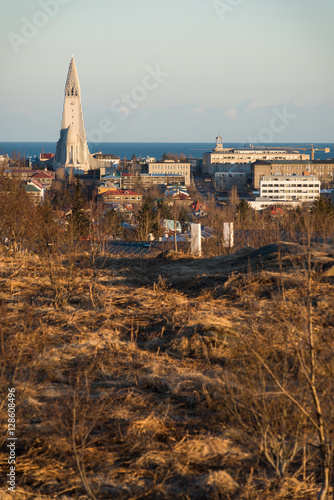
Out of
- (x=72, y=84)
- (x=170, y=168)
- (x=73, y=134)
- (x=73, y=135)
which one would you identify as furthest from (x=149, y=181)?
(x=72, y=84)

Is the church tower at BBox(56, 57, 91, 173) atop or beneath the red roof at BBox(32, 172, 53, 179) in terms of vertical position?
atop

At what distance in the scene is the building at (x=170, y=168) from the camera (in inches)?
4860

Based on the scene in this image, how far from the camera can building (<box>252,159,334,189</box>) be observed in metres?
117

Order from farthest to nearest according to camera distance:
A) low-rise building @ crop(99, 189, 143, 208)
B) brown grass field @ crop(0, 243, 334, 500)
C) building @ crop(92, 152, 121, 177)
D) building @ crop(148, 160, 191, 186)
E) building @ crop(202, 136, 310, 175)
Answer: building @ crop(202, 136, 310, 175) → building @ crop(92, 152, 121, 177) → building @ crop(148, 160, 191, 186) → low-rise building @ crop(99, 189, 143, 208) → brown grass field @ crop(0, 243, 334, 500)

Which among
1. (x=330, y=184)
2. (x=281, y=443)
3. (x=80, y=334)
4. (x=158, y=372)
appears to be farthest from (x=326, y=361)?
(x=330, y=184)

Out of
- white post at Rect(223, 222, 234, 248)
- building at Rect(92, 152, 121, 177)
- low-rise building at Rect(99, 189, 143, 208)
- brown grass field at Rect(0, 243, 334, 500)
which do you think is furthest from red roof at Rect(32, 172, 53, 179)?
brown grass field at Rect(0, 243, 334, 500)

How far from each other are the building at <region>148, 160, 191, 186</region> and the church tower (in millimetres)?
16312

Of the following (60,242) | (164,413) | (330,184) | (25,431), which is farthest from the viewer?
(330,184)

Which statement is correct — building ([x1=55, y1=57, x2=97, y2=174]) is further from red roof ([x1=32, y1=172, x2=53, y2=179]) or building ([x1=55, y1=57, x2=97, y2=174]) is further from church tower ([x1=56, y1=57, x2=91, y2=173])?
red roof ([x1=32, y1=172, x2=53, y2=179])

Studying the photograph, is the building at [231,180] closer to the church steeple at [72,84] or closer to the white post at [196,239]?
the church steeple at [72,84]

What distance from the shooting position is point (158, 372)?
496cm

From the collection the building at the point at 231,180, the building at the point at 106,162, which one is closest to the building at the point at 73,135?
the building at the point at 106,162

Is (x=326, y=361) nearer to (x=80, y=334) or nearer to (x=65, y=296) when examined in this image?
(x=80, y=334)

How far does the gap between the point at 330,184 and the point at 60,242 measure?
367 feet
